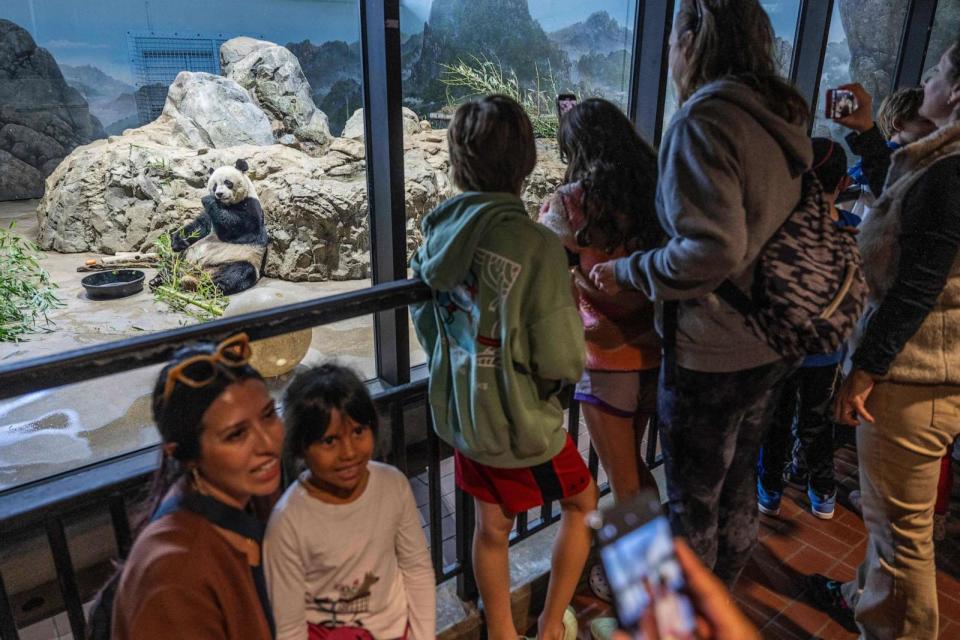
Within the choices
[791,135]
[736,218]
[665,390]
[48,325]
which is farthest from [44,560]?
[791,135]

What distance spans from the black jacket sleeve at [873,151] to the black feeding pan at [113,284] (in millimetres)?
3957

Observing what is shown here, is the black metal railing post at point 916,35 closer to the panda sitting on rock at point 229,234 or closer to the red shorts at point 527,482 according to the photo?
the red shorts at point 527,482

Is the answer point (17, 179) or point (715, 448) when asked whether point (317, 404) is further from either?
point (17, 179)

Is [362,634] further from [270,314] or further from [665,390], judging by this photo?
[665,390]

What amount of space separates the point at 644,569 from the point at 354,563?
0.89m

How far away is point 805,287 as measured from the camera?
132 cm

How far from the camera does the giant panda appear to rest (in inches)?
182

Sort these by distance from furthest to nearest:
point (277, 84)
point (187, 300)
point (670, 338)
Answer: point (187, 300) → point (277, 84) → point (670, 338)

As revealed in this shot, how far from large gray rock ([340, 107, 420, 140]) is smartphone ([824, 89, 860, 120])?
69.6 inches

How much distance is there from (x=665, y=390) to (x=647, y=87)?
2.11 meters

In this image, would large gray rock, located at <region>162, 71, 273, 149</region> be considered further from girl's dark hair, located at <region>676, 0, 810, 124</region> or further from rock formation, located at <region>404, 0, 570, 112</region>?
girl's dark hair, located at <region>676, 0, 810, 124</region>

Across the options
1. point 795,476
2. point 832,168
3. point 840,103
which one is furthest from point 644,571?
point 795,476

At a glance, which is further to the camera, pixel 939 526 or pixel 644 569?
pixel 939 526

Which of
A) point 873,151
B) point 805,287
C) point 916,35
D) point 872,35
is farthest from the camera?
point 872,35
